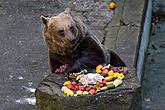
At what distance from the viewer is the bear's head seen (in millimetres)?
4738

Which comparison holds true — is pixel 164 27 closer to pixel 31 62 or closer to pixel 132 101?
pixel 31 62

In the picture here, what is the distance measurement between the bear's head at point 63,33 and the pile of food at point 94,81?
0.27 m

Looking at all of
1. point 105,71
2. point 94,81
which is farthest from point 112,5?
point 94,81

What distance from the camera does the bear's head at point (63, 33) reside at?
474cm

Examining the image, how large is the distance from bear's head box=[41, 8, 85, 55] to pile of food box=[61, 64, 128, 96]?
270 millimetres

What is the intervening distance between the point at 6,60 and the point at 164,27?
2746 millimetres

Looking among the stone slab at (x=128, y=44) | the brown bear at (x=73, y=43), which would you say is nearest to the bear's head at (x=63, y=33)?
the brown bear at (x=73, y=43)

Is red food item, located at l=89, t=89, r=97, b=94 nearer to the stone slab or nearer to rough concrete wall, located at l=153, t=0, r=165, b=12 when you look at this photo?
the stone slab

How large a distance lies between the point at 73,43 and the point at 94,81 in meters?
0.45

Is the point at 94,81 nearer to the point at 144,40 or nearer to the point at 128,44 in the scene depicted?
the point at 128,44

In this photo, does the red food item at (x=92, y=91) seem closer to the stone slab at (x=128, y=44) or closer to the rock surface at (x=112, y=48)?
the rock surface at (x=112, y=48)

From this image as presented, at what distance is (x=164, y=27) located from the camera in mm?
8242

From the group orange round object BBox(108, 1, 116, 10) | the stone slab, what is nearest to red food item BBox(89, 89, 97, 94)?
the stone slab

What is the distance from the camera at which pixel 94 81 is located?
4.50m
